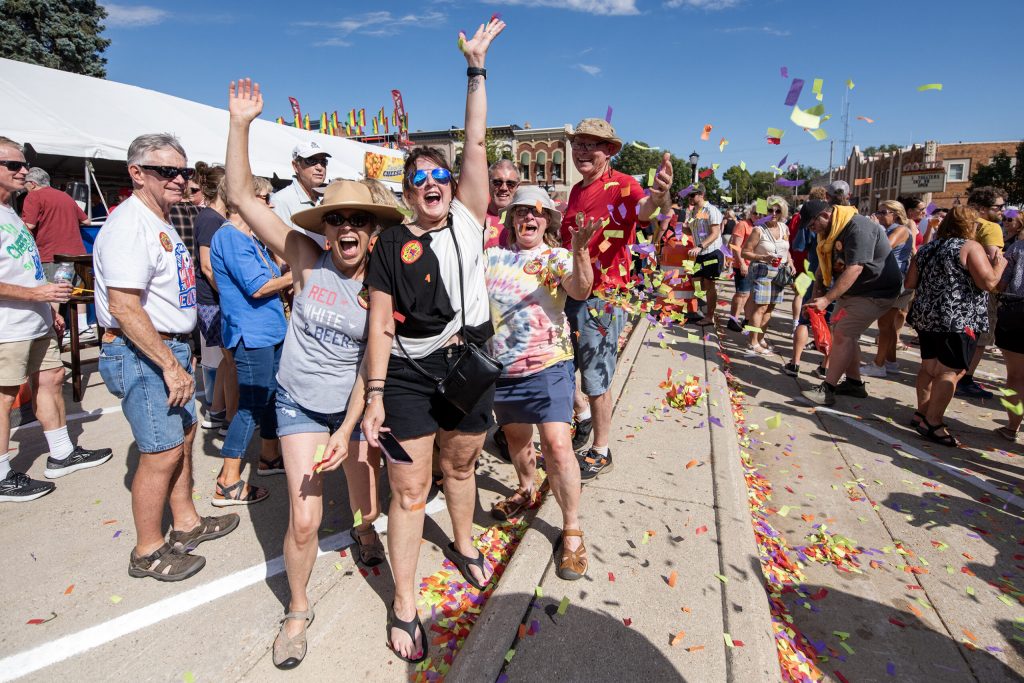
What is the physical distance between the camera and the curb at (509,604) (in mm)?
2221

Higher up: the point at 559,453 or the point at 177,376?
the point at 177,376

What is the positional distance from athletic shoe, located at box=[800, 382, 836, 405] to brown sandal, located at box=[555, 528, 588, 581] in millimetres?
4109

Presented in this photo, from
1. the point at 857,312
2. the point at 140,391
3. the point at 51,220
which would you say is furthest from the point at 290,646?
the point at 51,220

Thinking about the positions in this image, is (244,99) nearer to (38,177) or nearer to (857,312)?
(857,312)

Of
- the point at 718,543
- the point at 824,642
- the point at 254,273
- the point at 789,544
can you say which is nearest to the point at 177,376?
the point at 254,273

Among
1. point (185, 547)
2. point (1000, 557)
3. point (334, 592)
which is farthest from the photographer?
point (1000, 557)

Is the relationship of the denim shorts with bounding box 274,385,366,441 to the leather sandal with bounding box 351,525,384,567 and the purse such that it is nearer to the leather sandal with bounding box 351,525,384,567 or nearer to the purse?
the purse

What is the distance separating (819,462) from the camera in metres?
4.58

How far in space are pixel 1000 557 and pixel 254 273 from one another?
4846 millimetres

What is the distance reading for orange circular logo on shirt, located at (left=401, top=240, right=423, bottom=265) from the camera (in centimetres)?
230

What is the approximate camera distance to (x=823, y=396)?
588cm

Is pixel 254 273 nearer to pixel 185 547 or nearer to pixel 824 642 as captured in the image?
pixel 185 547

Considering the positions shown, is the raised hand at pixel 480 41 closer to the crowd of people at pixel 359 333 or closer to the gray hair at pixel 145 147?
the crowd of people at pixel 359 333

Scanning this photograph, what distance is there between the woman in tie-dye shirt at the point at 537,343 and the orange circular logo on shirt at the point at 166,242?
1.61 metres
